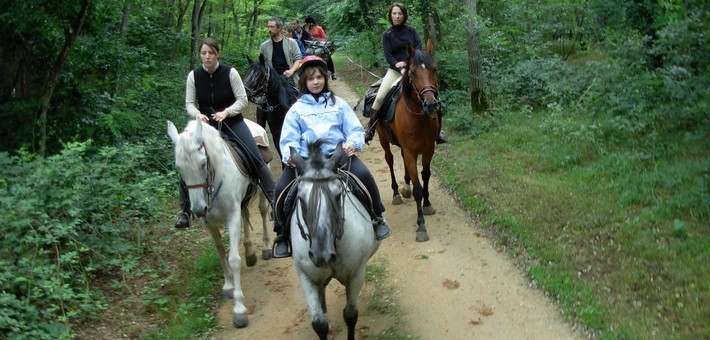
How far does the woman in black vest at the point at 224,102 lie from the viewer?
6.62m

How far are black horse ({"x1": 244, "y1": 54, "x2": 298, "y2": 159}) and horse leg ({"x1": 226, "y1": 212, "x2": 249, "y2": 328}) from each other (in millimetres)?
3866

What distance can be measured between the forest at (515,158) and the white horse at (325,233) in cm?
224

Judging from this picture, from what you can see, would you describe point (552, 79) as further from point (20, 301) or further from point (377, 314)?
point (20, 301)

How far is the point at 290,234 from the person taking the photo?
4.88 m

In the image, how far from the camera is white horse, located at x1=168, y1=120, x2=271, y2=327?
5.35m

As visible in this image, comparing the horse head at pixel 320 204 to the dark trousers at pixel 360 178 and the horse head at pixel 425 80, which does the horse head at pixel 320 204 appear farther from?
the horse head at pixel 425 80

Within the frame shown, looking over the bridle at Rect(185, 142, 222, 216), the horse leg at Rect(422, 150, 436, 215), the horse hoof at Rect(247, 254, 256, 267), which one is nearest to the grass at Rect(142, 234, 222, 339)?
the horse hoof at Rect(247, 254, 256, 267)

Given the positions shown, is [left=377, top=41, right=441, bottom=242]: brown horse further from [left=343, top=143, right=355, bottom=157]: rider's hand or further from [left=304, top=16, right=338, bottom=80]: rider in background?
[left=304, top=16, right=338, bottom=80]: rider in background

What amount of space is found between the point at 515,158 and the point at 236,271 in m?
5.87

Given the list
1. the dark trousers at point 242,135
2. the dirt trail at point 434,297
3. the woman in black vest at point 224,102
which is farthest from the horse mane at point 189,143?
the dirt trail at point 434,297

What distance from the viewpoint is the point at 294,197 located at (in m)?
4.72

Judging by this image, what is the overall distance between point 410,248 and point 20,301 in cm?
449

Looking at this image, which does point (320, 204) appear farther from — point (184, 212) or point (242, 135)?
point (242, 135)

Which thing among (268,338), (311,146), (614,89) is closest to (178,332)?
(268,338)
